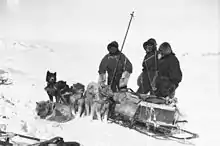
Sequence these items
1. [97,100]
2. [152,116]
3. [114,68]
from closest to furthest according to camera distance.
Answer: [152,116]
[97,100]
[114,68]

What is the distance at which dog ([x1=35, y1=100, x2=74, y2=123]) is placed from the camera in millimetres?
3148

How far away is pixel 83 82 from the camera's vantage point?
3244 mm

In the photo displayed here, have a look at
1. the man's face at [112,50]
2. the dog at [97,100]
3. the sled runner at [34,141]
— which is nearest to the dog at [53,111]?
the dog at [97,100]

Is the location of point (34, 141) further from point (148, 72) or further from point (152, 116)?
point (148, 72)

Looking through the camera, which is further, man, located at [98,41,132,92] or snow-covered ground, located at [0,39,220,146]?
man, located at [98,41,132,92]

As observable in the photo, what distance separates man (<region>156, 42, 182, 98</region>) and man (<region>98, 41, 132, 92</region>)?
273mm

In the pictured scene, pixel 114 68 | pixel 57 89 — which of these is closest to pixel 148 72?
pixel 114 68

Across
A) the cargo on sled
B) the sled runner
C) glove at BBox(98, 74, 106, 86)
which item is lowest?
the sled runner

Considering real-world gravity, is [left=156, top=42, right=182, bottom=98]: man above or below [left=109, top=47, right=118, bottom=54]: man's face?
below

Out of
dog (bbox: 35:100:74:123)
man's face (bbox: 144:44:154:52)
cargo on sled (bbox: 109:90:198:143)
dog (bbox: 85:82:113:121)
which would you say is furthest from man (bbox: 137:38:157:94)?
dog (bbox: 35:100:74:123)

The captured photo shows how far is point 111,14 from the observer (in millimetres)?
3465

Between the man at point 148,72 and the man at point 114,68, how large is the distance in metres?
0.12

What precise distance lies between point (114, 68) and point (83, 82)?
0.93 ft

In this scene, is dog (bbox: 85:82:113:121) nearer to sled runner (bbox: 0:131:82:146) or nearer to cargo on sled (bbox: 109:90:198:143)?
cargo on sled (bbox: 109:90:198:143)
